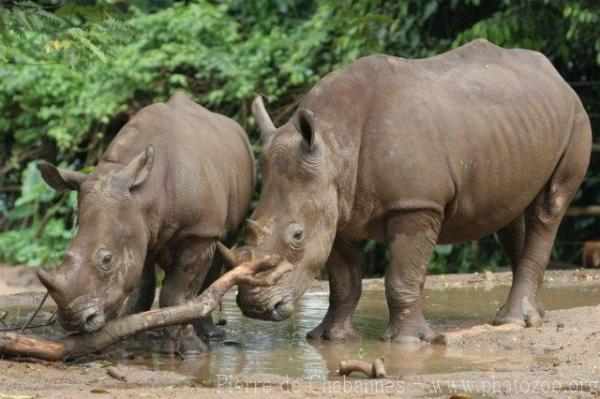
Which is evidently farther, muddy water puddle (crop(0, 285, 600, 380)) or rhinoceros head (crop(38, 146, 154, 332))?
muddy water puddle (crop(0, 285, 600, 380))

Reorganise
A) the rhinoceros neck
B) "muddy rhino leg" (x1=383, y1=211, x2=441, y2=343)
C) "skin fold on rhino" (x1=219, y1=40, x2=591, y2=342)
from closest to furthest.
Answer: "skin fold on rhino" (x1=219, y1=40, x2=591, y2=342) → the rhinoceros neck → "muddy rhino leg" (x1=383, y1=211, x2=441, y2=343)

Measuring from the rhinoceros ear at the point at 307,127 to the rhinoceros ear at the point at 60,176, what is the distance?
1438 millimetres

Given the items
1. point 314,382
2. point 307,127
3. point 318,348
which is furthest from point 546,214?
point 314,382

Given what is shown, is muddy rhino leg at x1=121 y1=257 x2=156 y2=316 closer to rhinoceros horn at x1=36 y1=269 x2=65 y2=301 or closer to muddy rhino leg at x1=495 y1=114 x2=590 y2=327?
rhinoceros horn at x1=36 y1=269 x2=65 y2=301

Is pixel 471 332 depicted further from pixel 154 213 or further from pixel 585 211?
pixel 585 211

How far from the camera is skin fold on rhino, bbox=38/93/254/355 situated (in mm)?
7504

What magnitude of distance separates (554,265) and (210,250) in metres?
6.83

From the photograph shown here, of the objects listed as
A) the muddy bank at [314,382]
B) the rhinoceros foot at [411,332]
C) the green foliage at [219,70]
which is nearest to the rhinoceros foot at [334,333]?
the rhinoceros foot at [411,332]

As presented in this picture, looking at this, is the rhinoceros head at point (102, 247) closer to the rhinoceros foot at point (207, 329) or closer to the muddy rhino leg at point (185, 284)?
the muddy rhino leg at point (185, 284)

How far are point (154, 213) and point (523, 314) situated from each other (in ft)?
10.0

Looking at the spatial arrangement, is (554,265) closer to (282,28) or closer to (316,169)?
(282,28)

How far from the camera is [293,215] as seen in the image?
324 inches

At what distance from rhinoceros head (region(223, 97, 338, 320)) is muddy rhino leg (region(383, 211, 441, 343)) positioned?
52 centimetres

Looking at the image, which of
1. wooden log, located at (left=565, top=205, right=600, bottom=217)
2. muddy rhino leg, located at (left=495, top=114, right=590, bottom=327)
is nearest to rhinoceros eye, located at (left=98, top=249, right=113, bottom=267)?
muddy rhino leg, located at (left=495, top=114, right=590, bottom=327)
